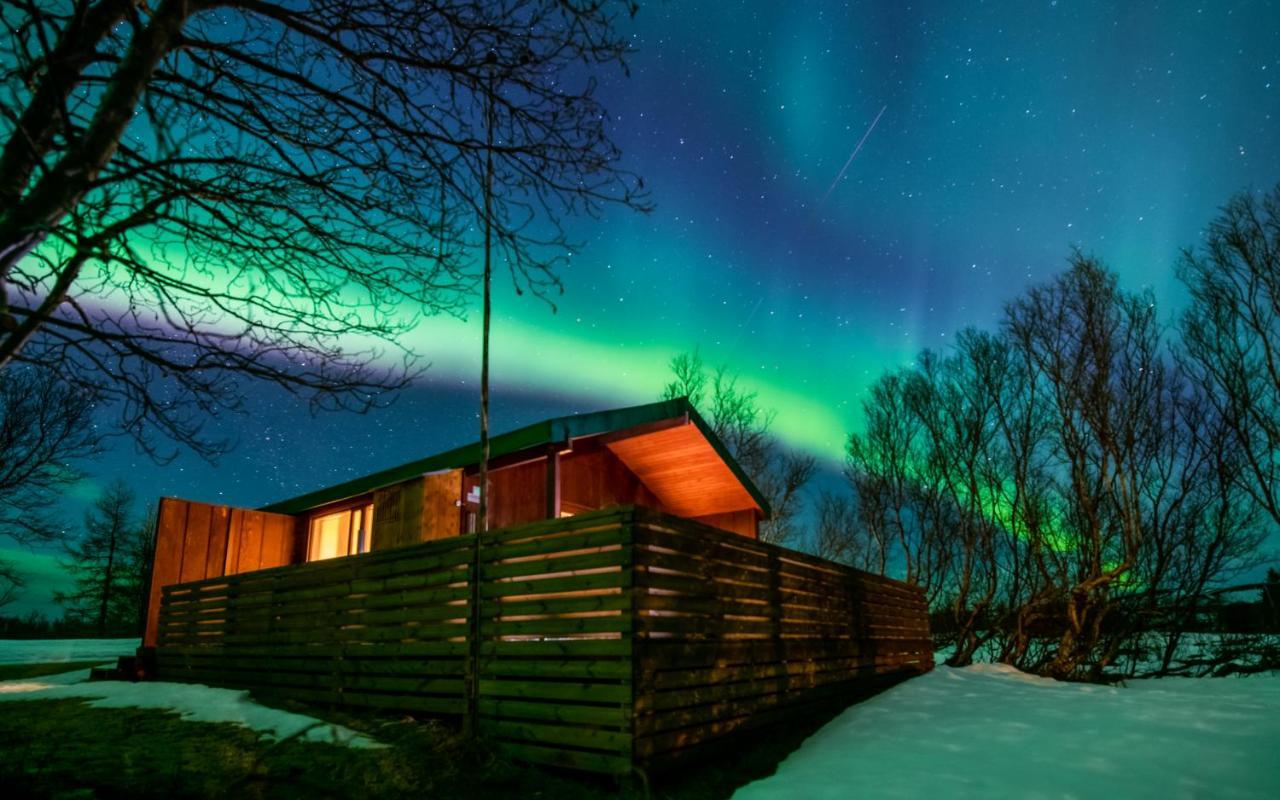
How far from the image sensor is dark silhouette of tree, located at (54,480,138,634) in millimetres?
30938

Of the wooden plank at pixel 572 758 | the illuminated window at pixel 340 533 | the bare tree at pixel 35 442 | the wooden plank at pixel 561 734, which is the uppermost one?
the bare tree at pixel 35 442

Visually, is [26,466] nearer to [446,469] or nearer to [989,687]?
[446,469]

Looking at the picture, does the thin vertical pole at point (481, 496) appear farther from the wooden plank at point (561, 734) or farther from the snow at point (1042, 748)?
the snow at point (1042, 748)

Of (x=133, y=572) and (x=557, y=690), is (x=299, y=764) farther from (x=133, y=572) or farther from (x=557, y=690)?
(x=133, y=572)

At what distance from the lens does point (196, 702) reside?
7.88 meters

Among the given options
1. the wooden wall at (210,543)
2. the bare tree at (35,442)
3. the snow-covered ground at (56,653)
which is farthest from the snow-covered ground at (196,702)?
the bare tree at (35,442)

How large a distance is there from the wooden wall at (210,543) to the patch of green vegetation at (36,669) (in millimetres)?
3690

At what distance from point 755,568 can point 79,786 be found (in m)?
5.44

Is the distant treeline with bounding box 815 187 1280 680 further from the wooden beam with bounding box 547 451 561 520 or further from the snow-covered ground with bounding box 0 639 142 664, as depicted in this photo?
the snow-covered ground with bounding box 0 639 142 664

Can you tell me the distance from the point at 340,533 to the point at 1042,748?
13.5 m

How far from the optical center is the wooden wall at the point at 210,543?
40.8ft

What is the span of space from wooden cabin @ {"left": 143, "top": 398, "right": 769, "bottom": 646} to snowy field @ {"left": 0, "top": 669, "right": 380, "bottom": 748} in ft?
10.4

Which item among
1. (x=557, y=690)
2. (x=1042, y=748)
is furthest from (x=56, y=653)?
(x=1042, y=748)

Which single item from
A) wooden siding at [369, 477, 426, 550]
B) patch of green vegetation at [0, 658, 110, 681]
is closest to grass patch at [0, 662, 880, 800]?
wooden siding at [369, 477, 426, 550]
